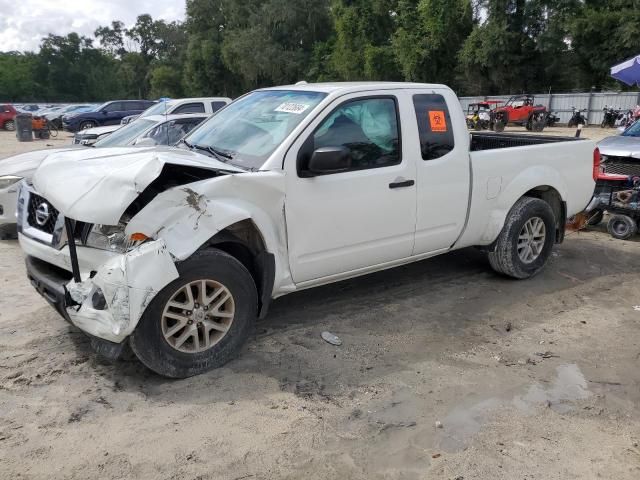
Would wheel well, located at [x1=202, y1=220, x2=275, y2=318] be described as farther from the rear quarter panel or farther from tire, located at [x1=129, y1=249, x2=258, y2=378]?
the rear quarter panel

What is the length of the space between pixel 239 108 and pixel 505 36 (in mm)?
37966

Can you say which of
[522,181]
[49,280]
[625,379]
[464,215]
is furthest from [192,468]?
[522,181]

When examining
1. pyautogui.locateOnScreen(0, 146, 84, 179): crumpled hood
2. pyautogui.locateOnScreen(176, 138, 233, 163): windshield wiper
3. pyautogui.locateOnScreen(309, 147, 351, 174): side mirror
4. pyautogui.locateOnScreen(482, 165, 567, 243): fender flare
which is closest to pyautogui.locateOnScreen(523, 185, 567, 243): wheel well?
pyautogui.locateOnScreen(482, 165, 567, 243): fender flare

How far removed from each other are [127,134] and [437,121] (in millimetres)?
7271

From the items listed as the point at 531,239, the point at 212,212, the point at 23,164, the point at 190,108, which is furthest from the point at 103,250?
the point at 190,108

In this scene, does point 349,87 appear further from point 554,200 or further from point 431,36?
point 431,36

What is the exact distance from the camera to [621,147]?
770cm

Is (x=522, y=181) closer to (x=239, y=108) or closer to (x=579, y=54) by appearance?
(x=239, y=108)

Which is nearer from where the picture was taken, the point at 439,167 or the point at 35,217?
the point at 35,217

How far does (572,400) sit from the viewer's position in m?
3.53

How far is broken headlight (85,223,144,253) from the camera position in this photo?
3426 mm

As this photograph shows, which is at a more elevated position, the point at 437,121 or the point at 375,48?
the point at 375,48

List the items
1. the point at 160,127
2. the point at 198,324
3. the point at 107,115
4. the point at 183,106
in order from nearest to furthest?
the point at 198,324, the point at 160,127, the point at 183,106, the point at 107,115

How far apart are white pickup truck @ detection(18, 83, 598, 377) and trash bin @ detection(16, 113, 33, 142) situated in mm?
23706
